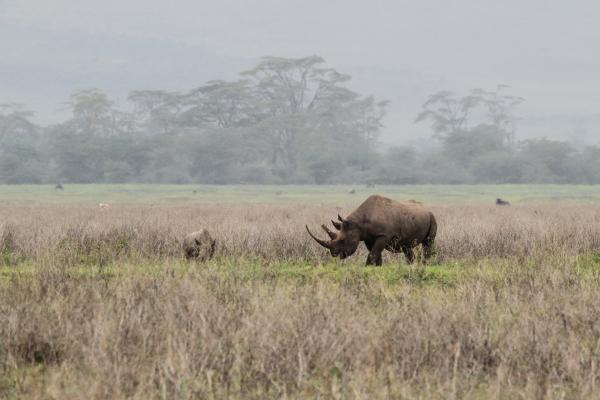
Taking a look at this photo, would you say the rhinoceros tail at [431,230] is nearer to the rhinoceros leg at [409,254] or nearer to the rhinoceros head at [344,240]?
the rhinoceros leg at [409,254]

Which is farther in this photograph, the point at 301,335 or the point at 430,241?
the point at 430,241

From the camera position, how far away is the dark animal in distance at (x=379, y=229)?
12.3 m

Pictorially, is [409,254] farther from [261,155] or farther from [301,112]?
[301,112]

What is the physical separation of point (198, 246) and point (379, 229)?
125 inches

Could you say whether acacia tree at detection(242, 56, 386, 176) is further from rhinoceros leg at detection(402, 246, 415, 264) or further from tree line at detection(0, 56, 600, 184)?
rhinoceros leg at detection(402, 246, 415, 264)

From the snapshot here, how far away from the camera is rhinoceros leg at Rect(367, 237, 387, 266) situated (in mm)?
12375

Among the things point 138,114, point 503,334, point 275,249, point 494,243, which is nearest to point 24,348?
point 503,334

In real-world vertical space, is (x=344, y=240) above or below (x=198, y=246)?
above

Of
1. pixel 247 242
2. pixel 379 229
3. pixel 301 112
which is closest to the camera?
pixel 379 229

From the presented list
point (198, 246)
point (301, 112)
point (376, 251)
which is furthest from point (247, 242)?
point (301, 112)

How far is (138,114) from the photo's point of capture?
112750mm

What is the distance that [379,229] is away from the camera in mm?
12352

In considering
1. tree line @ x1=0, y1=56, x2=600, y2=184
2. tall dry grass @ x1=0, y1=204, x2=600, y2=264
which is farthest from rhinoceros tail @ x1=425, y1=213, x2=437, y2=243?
tree line @ x1=0, y1=56, x2=600, y2=184

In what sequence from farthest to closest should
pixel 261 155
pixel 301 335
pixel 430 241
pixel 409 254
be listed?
pixel 261 155 < pixel 430 241 < pixel 409 254 < pixel 301 335
